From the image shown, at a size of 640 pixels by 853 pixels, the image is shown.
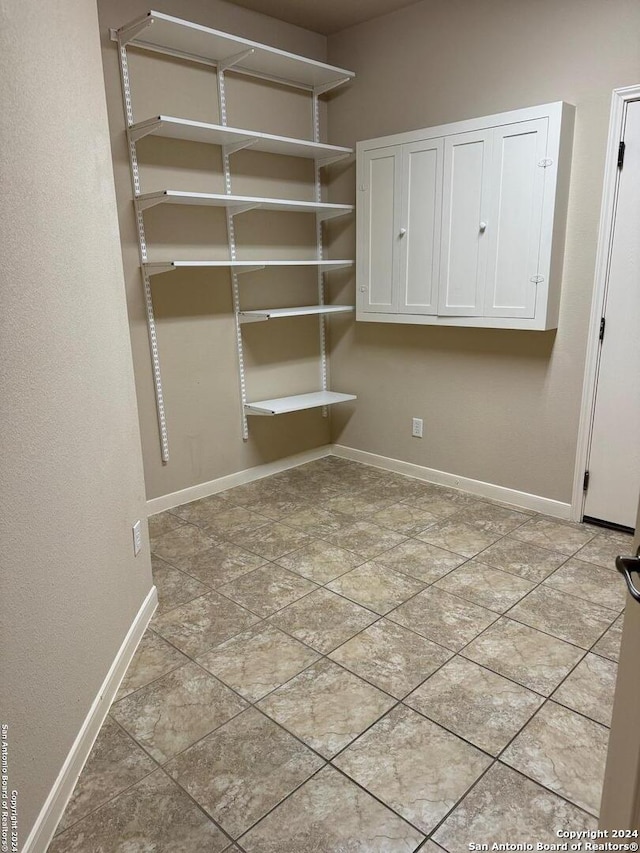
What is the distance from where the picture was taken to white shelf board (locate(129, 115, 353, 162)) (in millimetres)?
2893

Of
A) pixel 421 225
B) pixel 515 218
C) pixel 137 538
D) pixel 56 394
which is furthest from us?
pixel 421 225

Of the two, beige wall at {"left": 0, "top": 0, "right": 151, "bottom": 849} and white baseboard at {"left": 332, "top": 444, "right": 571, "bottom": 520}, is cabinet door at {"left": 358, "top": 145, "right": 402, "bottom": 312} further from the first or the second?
beige wall at {"left": 0, "top": 0, "right": 151, "bottom": 849}

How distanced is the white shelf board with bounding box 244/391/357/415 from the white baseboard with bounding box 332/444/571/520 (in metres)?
0.44

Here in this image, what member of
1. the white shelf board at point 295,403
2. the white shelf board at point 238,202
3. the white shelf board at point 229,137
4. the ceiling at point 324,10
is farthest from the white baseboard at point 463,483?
the ceiling at point 324,10

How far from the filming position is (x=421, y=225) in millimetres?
3426

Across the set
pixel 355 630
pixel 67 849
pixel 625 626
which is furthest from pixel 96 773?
pixel 625 626

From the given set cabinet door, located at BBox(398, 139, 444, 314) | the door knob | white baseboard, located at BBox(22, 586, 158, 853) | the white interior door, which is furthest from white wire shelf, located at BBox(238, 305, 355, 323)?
the door knob

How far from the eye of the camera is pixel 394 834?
4.78 ft

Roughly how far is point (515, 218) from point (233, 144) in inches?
64.6

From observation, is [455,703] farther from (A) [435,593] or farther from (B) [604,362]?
(B) [604,362]

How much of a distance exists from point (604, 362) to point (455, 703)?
6.23 ft

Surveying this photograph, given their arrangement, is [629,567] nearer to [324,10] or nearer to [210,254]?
[210,254]


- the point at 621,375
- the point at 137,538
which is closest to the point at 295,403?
the point at 137,538

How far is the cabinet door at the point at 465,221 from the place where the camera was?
10.2 feet
